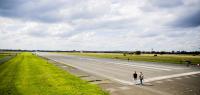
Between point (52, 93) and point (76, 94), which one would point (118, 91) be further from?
point (52, 93)

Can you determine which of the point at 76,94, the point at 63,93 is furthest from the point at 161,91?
the point at 63,93

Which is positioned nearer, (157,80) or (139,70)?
(157,80)

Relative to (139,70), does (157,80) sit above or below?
below

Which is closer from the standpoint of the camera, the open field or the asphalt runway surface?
the open field

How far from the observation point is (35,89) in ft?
75.7

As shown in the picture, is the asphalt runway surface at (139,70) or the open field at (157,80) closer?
the open field at (157,80)

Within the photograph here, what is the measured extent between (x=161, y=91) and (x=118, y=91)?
445 centimetres

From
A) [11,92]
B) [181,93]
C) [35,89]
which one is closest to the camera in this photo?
[181,93]

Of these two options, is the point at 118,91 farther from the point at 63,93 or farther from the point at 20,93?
the point at 20,93

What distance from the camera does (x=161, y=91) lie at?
21.1 m

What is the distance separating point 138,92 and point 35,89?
37.5 ft

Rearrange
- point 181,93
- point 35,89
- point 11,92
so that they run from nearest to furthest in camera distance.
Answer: point 181,93 < point 11,92 < point 35,89

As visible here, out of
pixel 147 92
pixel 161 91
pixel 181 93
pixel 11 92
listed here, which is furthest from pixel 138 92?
pixel 11 92

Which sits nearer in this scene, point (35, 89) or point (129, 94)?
point (129, 94)
